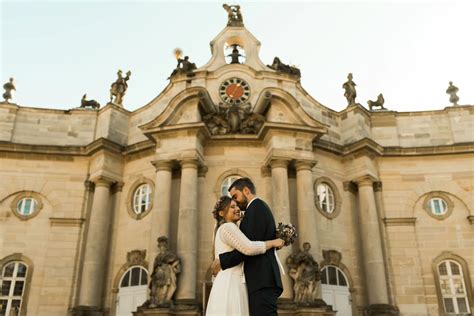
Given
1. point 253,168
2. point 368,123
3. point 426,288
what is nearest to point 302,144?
point 253,168

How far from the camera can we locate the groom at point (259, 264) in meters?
3.97

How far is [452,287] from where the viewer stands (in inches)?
682

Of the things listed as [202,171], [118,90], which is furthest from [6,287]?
[118,90]

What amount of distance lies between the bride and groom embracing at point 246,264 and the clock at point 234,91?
14.6 metres

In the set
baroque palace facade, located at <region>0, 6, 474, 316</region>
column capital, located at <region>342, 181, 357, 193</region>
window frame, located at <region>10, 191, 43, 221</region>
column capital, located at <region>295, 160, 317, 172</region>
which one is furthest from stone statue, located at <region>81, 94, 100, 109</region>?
column capital, located at <region>342, 181, 357, 193</region>

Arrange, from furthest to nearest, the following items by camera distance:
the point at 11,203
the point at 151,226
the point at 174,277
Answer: the point at 11,203 → the point at 151,226 → the point at 174,277

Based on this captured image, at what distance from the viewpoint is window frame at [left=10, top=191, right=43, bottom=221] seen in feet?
59.8

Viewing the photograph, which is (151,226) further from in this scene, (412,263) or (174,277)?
(412,263)

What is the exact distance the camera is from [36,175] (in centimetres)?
1889

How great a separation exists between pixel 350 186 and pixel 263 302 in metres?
15.2

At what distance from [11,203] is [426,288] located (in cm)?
1743

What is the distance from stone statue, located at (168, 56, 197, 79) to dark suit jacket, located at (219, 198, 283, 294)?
51.5 ft

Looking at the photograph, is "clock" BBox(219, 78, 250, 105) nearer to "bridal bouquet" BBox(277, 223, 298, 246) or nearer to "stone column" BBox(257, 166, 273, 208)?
"stone column" BBox(257, 166, 273, 208)

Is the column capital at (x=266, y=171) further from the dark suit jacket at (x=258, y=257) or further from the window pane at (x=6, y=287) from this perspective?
the dark suit jacket at (x=258, y=257)
